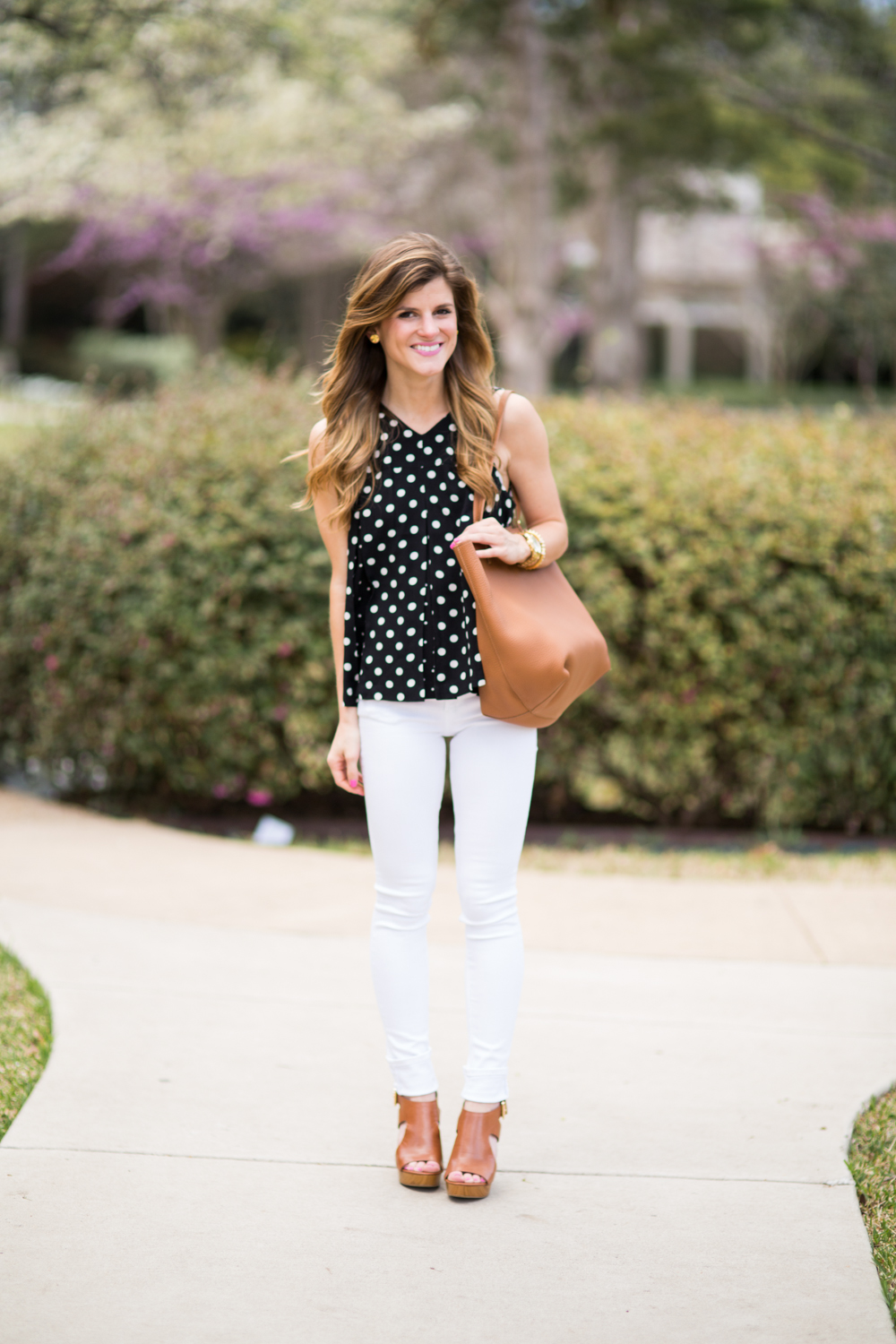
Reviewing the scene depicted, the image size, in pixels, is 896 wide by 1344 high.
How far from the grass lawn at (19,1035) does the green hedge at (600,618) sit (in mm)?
1862

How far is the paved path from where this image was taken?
2.56 meters

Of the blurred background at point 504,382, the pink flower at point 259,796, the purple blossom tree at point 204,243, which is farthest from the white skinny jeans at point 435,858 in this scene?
the purple blossom tree at point 204,243

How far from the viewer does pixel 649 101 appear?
15758 mm

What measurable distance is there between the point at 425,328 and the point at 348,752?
92 centimetres

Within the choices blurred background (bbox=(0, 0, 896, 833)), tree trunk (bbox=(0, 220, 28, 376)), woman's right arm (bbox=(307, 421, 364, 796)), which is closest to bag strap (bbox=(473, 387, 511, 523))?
woman's right arm (bbox=(307, 421, 364, 796))

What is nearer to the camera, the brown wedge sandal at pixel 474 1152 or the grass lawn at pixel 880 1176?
the grass lawn at pixel 880 1176

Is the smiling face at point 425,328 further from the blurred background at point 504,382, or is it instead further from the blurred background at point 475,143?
the blurred background at point 475,143

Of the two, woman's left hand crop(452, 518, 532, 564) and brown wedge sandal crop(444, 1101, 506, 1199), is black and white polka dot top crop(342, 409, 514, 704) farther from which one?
brown wedge sandal crop(444, 1101, 506, 1199)

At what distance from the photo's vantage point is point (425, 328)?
2.94 meters

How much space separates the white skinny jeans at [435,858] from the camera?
2.98 m

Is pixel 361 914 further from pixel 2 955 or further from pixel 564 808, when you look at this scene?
pixel 564 808

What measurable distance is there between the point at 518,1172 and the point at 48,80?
9.46m

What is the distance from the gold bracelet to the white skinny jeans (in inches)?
11.9

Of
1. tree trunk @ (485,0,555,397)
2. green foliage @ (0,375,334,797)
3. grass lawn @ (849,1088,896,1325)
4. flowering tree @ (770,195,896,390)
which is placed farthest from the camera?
flowering tree @ (770,195,896,390)
